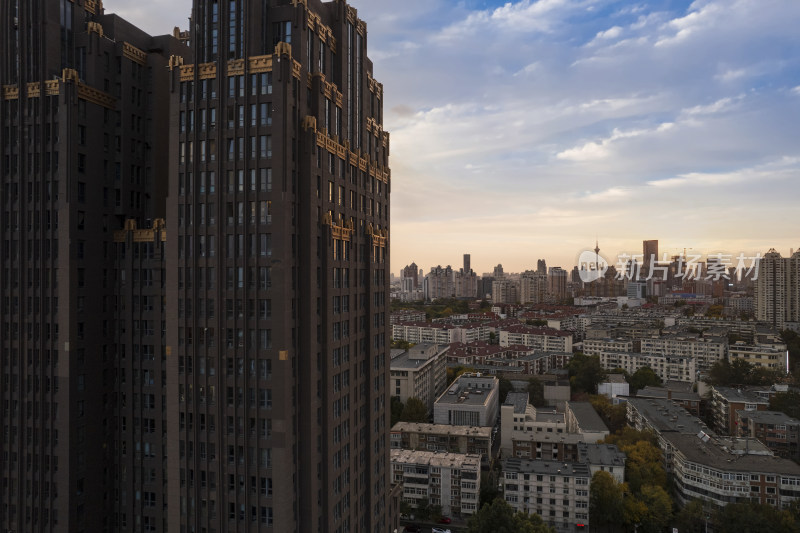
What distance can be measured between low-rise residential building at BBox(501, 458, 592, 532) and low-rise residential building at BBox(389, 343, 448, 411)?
112 ft

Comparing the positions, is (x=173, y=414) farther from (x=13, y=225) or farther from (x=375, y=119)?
(x=375, y=119)

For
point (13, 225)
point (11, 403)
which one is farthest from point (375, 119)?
point (11, 403)

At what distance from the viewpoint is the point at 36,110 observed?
111 feet

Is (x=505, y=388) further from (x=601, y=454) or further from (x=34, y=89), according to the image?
(x=34, y=89)

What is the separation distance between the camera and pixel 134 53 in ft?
123

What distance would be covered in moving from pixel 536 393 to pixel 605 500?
131 feet

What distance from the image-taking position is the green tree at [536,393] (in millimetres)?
90125

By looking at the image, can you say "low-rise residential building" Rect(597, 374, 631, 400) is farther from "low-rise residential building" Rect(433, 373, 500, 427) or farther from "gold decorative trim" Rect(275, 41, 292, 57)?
"gold decorative trim" Rect(275, 41, 292, 57)

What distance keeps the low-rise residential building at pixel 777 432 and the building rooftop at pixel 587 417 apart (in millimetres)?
18124

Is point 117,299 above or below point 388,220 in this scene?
below

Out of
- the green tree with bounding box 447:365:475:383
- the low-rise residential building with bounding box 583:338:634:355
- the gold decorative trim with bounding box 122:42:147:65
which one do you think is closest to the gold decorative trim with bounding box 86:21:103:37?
the gold decorative trim with bounding box 122:42:147:65

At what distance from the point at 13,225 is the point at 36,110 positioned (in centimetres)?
773

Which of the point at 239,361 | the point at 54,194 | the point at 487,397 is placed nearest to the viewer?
the point at 239,361

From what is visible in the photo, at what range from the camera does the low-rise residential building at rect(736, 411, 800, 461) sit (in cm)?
6519
